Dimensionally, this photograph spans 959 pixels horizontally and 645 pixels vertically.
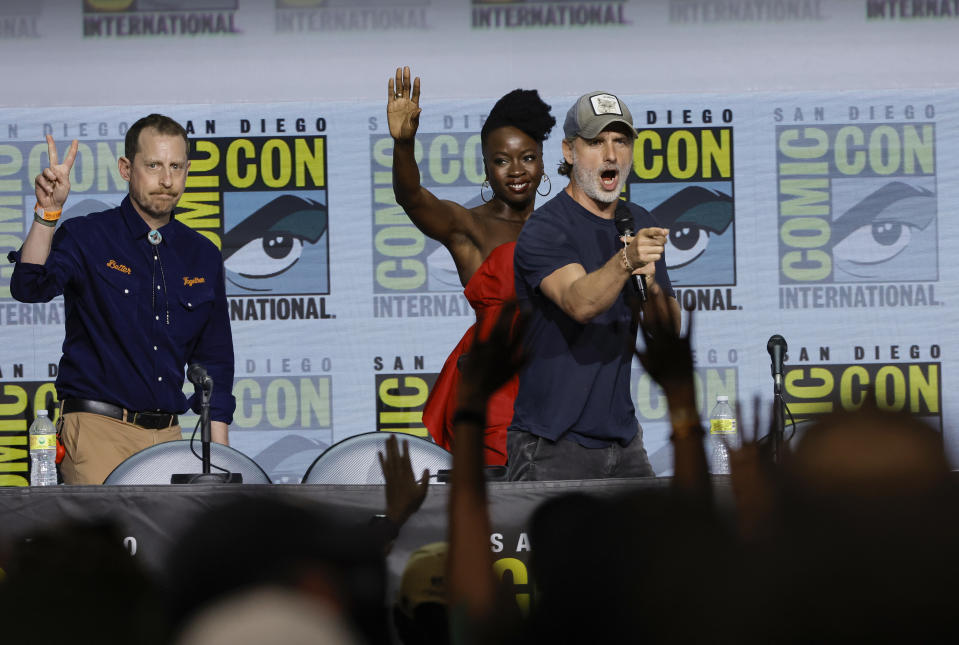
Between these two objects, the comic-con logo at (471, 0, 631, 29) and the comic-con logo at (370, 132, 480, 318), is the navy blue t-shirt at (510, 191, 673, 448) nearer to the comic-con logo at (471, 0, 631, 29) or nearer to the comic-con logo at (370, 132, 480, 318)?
the comic-con logo at (370, 132, 480, 318)

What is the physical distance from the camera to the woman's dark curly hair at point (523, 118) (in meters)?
3.95

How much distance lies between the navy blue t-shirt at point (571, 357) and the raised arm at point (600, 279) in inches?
2.1

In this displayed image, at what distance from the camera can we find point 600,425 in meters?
2.68

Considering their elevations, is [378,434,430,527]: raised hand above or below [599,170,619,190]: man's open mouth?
below

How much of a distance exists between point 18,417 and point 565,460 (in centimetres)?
326

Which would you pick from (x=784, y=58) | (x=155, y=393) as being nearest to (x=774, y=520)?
(x=155, y=393)

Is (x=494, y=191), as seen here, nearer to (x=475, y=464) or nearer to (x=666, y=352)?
(x=666, y=352)

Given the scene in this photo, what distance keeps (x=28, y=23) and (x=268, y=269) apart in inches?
61.3

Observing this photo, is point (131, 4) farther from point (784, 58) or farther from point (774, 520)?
point (774, 520)

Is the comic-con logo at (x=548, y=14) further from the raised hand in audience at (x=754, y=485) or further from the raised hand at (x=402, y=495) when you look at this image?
the raised hand in audience at (x=754, y=485)

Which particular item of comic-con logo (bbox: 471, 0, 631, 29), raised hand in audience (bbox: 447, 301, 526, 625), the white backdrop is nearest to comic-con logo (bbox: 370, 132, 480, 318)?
the white backdrop

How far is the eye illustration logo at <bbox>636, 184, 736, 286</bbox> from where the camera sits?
5070 millimetres

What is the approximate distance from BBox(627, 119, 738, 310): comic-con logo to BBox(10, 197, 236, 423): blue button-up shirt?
213 centimetres

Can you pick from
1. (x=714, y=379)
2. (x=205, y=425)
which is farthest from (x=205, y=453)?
(x=714, y=379)
